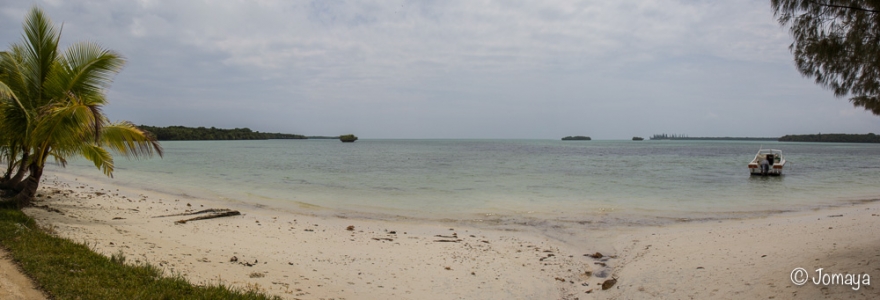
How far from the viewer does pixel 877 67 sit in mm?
4629

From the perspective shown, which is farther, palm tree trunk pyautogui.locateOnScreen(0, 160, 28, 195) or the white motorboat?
the white motorboat

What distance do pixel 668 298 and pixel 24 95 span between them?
1191 centimetres

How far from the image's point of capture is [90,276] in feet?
15.2

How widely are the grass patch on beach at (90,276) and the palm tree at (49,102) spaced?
9.83 ft

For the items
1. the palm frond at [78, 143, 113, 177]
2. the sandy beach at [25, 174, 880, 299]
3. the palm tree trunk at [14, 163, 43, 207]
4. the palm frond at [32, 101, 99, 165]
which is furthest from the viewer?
the palm frond at [78, 143, 113, 177]

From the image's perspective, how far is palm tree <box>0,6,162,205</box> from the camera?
796 cm

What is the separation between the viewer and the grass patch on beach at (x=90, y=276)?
167 inches

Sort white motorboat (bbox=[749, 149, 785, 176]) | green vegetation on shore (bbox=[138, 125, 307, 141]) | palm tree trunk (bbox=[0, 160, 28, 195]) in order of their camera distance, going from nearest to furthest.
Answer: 1. palm tree trunk (bbox=[0, 160, 28, 195])
2. white motorboat (bbox=[749, 149, 785, 176])
3. green vegetation on shore (bbox=[138, 125, 307, 141])

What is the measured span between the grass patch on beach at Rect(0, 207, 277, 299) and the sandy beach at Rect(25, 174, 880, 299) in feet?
1.72

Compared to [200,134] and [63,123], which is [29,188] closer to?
[63,123]

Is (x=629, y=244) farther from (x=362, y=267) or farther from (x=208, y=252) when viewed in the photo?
(x=208, y=252)

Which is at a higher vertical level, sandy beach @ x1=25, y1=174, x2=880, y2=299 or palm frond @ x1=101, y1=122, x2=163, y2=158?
palm frond @ x1=101, y1=122, x2=163, y2=158

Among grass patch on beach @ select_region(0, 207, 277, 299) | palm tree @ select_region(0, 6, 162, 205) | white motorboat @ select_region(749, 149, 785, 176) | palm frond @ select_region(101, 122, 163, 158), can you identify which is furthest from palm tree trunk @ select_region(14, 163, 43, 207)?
white motorboat @ select_region(749, 149, 785, 176)

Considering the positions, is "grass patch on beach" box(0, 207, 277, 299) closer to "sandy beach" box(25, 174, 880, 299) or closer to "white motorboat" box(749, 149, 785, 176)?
"sandy beach" box(25, 174, 880, 299)
